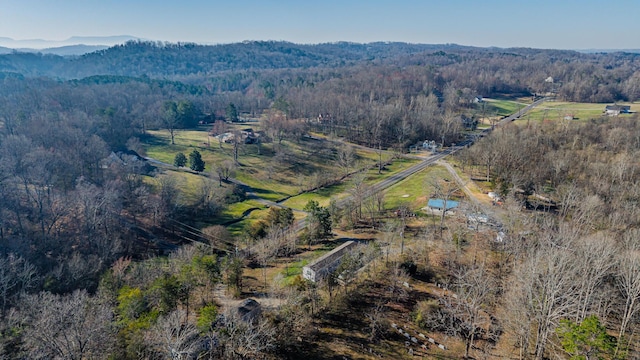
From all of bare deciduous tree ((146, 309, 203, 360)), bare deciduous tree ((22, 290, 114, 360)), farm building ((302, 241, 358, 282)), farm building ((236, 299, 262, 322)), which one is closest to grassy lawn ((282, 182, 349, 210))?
farm building ((302, 241, 358, 282))

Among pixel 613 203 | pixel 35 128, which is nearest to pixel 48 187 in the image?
pixel 35 128

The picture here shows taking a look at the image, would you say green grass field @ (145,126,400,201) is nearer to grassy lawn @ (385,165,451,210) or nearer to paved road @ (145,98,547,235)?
paved road @ (145,98,547,235)

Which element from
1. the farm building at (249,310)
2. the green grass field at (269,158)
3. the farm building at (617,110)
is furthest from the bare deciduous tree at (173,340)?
the farm building at (617,110)

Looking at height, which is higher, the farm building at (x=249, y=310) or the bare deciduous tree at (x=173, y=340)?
the bare deciduous tree at (x=173, y=340)

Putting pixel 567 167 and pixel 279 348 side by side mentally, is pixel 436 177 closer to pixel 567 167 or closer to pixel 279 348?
pixel 567 167

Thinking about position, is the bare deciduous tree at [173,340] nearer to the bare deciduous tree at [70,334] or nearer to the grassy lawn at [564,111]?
the bare deciduous tree at [70,334]

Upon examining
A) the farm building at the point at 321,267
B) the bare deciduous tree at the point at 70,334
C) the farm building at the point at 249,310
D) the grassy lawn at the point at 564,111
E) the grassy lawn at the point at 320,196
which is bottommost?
the grassy lawn at the point at 320,196

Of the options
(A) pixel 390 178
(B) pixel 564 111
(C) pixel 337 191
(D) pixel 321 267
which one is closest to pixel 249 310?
(D) pixel 321 267
